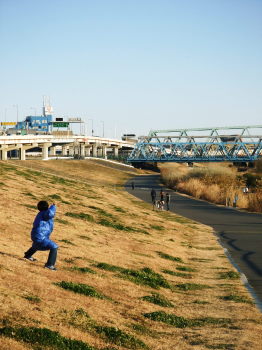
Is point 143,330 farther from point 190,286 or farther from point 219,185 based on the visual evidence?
point 219,185

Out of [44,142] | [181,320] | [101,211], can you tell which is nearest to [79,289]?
[181,320]

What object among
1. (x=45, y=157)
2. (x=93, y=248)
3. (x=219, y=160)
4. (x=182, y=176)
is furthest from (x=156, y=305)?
(x=219, y=160)

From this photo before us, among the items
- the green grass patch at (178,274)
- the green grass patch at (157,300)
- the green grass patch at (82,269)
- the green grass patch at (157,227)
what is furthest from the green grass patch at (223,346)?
the green grass patch at (157,227)

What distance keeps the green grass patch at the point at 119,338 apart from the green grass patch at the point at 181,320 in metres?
2.31

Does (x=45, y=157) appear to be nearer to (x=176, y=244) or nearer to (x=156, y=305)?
(x=176, y=244)

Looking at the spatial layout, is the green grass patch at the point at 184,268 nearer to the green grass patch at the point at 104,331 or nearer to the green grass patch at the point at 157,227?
the green grass patch at the point at 104,331

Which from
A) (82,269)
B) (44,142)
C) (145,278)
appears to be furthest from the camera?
(44,142)

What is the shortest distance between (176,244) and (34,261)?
16299 mm

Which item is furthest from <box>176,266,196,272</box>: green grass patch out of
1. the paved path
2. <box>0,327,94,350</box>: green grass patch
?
<box>0,327,94,350</box>: green grass patch

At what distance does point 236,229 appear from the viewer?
40562 mm

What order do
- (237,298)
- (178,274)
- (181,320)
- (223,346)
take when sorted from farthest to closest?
(178,274), (237,298), (181,320), (223,346)

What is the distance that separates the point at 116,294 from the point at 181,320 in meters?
2.34

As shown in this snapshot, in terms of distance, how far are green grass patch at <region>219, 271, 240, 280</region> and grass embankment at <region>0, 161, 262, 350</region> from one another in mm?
46

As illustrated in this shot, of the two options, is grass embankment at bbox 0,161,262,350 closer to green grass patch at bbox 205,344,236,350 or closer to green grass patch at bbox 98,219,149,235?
green grass patch at bbox 205,344,236,350
